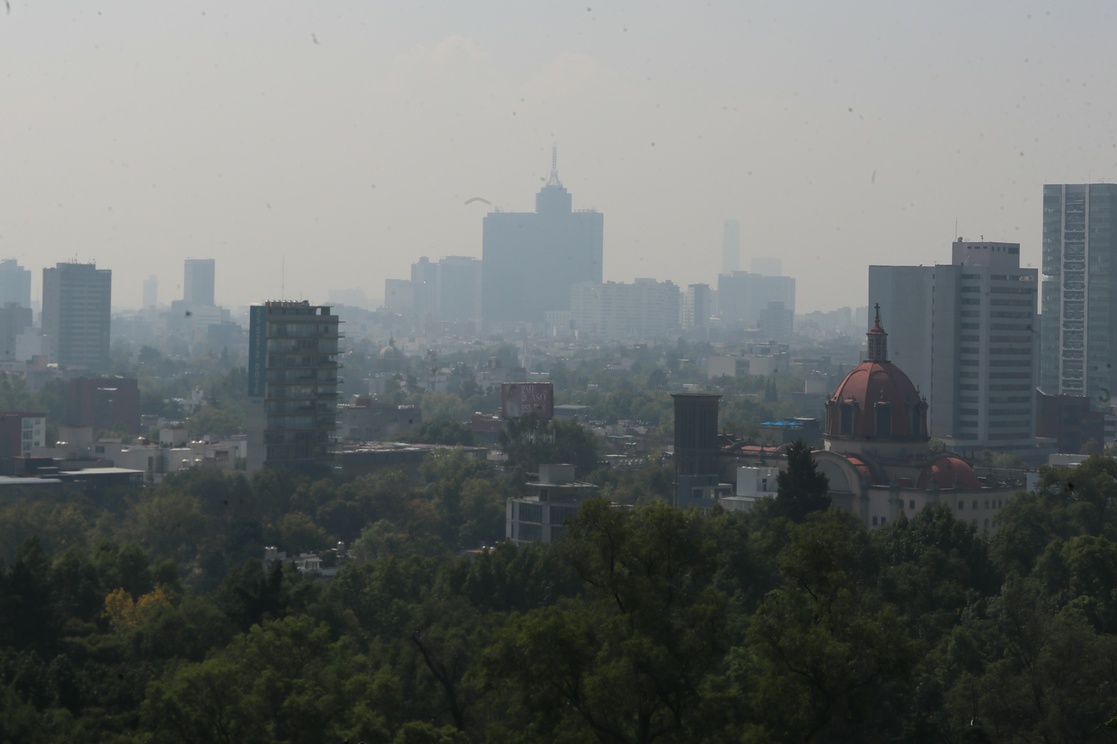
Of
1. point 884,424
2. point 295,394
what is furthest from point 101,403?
point 884,424

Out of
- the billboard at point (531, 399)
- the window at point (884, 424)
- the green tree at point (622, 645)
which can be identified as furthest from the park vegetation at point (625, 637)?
the billboard at point (531, 399)

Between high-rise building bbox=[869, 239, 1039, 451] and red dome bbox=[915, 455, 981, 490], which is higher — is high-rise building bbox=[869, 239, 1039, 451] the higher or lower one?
the higher one

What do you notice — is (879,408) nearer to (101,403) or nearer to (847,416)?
(847,416)

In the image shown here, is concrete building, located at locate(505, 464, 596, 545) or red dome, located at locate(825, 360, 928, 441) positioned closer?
red dome, located at locate(825, 360, 928, 441)

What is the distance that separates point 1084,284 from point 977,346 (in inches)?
1526

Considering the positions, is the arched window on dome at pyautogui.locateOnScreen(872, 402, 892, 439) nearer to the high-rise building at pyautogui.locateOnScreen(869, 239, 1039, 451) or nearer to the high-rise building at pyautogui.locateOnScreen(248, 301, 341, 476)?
the high-rise building at pyautogui.locateOnScreen(248, 301, 341, 476)

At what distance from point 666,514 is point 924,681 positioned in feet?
38.1

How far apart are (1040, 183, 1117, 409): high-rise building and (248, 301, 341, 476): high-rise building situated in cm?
6998

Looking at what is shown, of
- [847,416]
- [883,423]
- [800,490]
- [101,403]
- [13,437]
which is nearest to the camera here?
[800,490]

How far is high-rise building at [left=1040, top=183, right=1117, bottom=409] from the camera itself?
150500mm

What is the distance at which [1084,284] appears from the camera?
15162 cm

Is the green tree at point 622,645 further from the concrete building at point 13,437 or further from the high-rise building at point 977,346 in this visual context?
the high-rise building at point 977,346

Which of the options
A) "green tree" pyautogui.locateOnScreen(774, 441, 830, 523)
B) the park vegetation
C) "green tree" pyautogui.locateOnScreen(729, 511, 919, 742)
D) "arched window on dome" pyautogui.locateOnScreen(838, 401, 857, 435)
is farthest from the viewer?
"arched window on dome" pyautogui.locateOnScreen(838, 401, 857, 435)

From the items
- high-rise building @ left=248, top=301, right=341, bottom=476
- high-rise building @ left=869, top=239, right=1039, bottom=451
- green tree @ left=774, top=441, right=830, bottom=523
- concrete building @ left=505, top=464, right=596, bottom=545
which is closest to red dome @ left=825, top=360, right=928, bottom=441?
concrete building @ left=505, top=464, right=596, bottom=545
